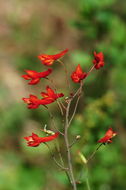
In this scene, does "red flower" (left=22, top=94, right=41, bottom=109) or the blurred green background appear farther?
the blurred green background

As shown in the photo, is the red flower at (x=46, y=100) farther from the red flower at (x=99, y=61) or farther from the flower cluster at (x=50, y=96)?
the red flower at (x=99, y=61)

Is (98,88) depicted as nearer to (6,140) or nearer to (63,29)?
(6,140)

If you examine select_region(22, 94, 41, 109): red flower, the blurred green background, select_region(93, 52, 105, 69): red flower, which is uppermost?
select_region(93, 52, 105, 69): red flower

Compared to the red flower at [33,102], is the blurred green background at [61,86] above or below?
below

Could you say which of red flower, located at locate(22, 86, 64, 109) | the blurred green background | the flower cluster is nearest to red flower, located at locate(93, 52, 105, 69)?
the flower cluster

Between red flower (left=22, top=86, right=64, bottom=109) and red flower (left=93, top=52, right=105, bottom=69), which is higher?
red flower (left=93, top=52, right=105, bottom=69)

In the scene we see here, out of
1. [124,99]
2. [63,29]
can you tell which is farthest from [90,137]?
[63,29]

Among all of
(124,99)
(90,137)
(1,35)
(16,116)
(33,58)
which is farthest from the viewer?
(1,35)

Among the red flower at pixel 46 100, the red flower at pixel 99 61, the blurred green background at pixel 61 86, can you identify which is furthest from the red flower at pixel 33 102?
the blurred green background at pixel 61 86

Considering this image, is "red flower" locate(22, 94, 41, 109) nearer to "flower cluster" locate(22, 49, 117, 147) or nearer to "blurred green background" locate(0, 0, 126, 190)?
"flower cluster" locate(22, 49, 117, 147)
